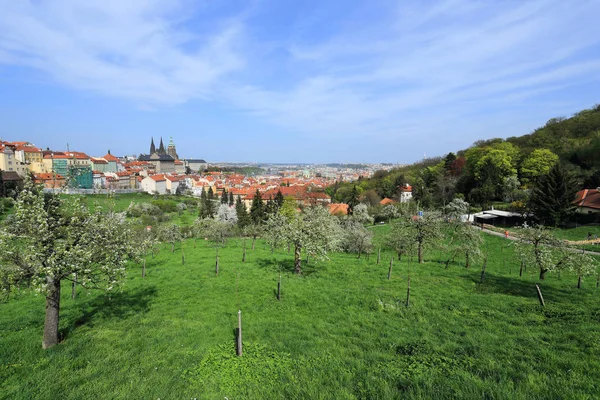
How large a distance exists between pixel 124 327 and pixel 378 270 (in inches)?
583

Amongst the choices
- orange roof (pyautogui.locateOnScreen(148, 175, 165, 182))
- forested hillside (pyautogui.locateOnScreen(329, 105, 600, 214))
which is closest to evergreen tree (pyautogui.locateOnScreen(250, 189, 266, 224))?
forested hillside (pyautogui.locateOnScreen(329, 105, 600, 214))

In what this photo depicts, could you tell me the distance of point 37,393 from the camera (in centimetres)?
705

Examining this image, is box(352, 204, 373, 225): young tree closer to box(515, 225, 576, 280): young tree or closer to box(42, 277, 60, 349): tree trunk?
box(515, 225, 576, 280): young tree

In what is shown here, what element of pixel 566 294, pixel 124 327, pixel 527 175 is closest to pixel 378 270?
pixel 566 294

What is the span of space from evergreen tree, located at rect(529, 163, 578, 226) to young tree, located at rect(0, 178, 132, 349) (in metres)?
49.4

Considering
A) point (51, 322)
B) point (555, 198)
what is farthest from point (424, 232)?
point (555, 198)

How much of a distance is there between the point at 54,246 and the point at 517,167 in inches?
3173

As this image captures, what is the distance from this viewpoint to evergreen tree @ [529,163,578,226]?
39.2m

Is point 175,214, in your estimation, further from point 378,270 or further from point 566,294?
point 566,294

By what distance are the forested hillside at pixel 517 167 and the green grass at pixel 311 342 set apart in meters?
44.6

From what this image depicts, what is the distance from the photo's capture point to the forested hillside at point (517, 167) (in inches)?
2157

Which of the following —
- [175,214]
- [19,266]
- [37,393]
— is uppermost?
[19,266]

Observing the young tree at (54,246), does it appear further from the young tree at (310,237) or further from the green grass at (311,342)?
the young tree at (310,237)

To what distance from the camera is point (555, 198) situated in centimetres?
3931
